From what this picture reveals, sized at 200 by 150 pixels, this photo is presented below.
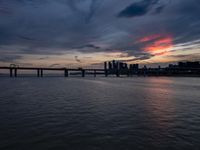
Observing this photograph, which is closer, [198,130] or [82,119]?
[198,130]

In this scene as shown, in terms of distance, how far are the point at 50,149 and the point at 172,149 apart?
531cm

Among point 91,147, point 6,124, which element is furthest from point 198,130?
point 6,124

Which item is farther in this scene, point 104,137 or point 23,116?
point 23,116

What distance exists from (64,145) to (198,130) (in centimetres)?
778

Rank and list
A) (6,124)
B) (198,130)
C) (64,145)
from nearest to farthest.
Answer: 1. (64,145)
2. (198,130)
3. (6,124)

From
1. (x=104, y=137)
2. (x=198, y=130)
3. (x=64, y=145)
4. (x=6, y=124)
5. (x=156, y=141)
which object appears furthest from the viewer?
(x=6, y=124)

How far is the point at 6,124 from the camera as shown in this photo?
10.6 metres

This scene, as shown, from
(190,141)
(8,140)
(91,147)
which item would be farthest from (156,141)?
(8,140)

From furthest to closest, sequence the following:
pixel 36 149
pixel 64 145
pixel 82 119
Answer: pixel 82 119 → pixel 64 145 → pixel 36 149

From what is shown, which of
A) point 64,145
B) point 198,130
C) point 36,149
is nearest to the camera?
point 36,149

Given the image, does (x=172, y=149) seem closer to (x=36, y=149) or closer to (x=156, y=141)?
(x=156, y=141)

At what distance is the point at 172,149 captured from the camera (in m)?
7.08

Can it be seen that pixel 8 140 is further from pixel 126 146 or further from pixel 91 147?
pixel 126 146

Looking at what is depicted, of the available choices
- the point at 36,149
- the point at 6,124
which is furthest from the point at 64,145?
the point at 6,124
